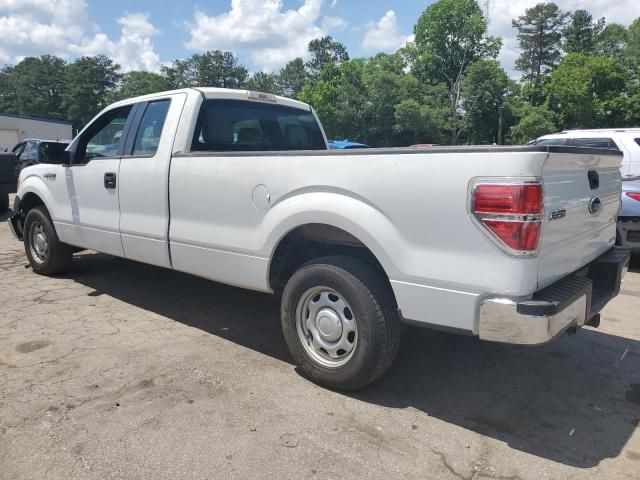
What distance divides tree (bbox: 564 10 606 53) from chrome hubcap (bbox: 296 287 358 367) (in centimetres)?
7627

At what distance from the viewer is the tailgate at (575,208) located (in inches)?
105

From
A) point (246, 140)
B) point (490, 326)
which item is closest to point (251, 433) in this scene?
point (490, 326)

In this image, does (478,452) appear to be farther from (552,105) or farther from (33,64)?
(33,64)

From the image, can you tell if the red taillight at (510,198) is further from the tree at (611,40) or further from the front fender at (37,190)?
the tree at (611,40)

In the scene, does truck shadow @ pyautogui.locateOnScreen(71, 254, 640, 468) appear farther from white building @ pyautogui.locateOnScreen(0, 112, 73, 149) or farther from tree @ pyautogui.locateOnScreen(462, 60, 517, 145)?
tree @ pyautogui.locateOnScreen(462, 60, 517, 145)

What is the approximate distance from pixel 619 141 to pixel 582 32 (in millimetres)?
71637

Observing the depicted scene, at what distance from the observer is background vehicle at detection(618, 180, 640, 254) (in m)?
6.79

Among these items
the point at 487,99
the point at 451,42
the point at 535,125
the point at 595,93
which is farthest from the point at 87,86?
the point at 595,93

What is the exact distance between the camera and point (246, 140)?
15.6ft

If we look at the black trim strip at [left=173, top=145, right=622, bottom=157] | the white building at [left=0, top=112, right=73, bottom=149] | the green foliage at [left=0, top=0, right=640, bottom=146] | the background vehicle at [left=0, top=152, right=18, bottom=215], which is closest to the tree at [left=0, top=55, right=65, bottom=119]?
the green foliage at [left=0, top=0, right=640, bottom=146]

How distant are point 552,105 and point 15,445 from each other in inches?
2244

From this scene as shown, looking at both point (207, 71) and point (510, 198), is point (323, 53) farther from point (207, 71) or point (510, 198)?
point (510, 198)

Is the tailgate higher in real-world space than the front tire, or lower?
higher

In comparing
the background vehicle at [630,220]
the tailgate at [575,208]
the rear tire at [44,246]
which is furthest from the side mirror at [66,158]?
the background vehicle at [630,220]
